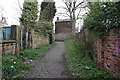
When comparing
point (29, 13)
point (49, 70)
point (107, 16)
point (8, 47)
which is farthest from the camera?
point (29, 13)

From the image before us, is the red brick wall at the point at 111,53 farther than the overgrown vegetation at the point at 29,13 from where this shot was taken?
No

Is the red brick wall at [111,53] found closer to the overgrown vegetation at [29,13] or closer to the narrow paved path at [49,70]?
the narrow paved path at [49,70]

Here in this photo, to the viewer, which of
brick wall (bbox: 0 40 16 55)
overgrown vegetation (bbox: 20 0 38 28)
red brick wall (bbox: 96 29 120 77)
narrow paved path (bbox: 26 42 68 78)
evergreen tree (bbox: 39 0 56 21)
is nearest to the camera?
red brick wall (bbox: 96 29 120 77)

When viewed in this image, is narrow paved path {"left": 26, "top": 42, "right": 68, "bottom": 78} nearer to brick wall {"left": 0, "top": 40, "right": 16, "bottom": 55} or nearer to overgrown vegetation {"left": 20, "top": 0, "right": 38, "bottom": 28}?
brick wall {"left": 0, "top": 40, "right": 16, "bottom": 55}

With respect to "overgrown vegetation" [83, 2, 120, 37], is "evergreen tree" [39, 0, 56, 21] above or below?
above

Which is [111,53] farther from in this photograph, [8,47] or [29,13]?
[29,13]

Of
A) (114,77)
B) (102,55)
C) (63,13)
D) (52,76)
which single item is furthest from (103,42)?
(63,13)

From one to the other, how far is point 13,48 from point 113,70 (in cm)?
448

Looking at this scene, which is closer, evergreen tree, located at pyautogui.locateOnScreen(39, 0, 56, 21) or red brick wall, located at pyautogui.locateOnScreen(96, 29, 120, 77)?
red brick wall, located at pyautogui.locateOnScreen(96, 29, 120, 77)

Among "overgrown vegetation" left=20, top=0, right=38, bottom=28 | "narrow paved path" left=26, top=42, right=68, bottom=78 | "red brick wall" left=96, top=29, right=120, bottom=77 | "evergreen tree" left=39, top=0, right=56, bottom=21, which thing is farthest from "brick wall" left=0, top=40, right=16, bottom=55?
"evergreen tree" left=39, top=0, right=56, bottom=21

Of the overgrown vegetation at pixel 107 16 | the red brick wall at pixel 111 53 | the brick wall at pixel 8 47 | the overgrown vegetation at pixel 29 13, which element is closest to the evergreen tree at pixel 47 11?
the overgrown vegetation at pixel 29 13

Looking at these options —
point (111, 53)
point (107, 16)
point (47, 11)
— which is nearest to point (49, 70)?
point (111, 53)

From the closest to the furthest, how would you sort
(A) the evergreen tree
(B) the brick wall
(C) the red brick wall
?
(C) the red brick wall < (B) the brick wall < (A) the evergreen tree

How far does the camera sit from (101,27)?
7.66ft
